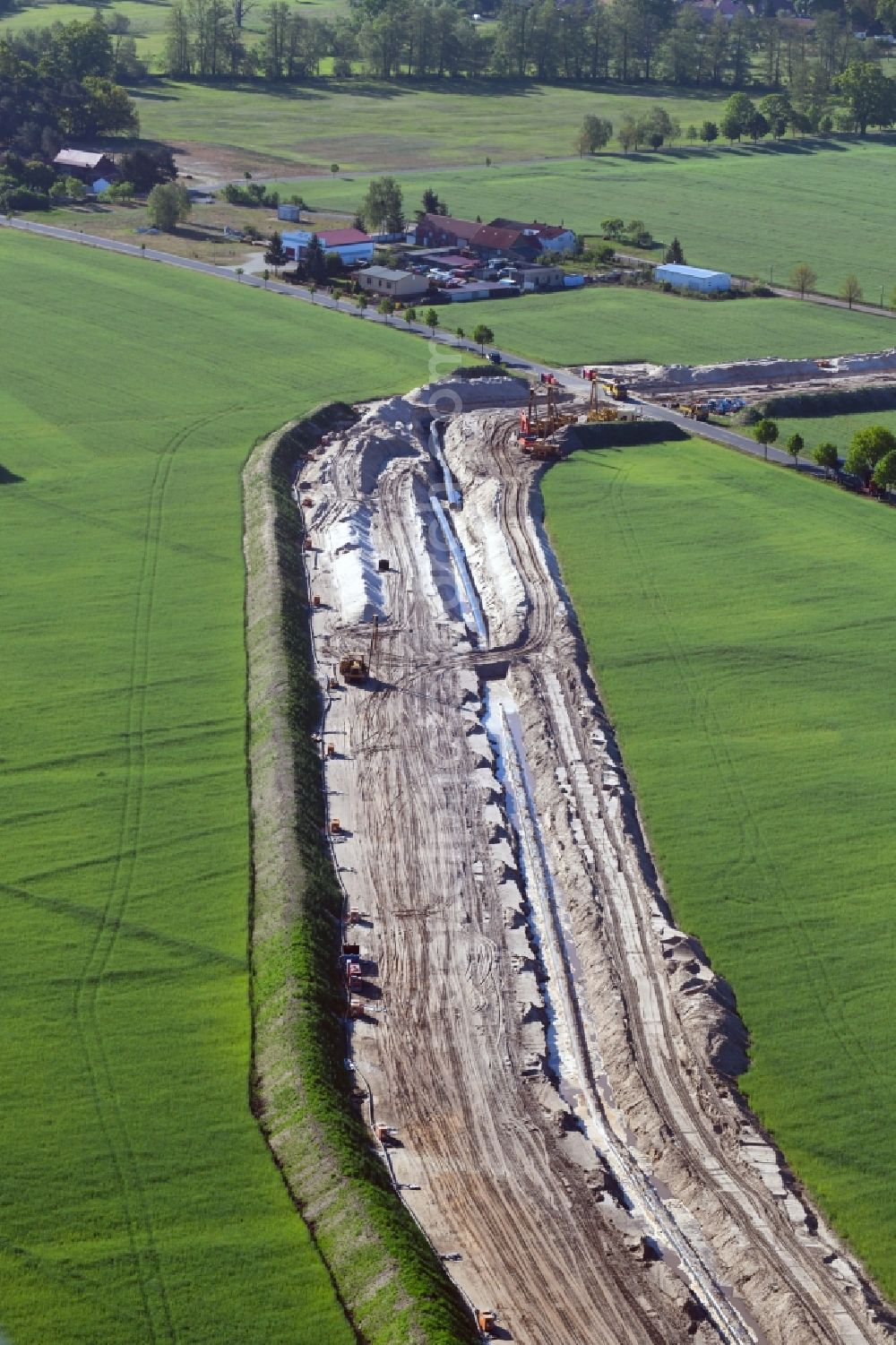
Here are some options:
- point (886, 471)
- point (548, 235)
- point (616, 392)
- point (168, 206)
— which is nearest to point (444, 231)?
point (548, 235)

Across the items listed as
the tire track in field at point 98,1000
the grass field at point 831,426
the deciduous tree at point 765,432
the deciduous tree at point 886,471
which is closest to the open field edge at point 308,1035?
the tire track in field at point 98,1000

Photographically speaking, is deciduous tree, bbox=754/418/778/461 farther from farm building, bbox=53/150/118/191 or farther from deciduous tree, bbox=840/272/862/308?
farm building, bbox=53/150/118/191

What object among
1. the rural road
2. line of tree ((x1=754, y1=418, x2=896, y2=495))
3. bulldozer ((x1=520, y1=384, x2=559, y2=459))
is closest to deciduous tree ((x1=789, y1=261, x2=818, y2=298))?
the rural road

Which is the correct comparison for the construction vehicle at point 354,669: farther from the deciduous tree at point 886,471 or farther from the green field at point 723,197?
the green field at point 723,197

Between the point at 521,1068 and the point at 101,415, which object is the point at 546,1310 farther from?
the point at 101,415

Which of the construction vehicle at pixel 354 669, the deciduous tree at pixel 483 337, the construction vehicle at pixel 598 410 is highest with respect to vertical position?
the deciduous tree at pixel 483 337

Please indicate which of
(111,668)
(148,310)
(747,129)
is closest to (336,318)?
(148,310)

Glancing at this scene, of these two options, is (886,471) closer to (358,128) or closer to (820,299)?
(820,299)
